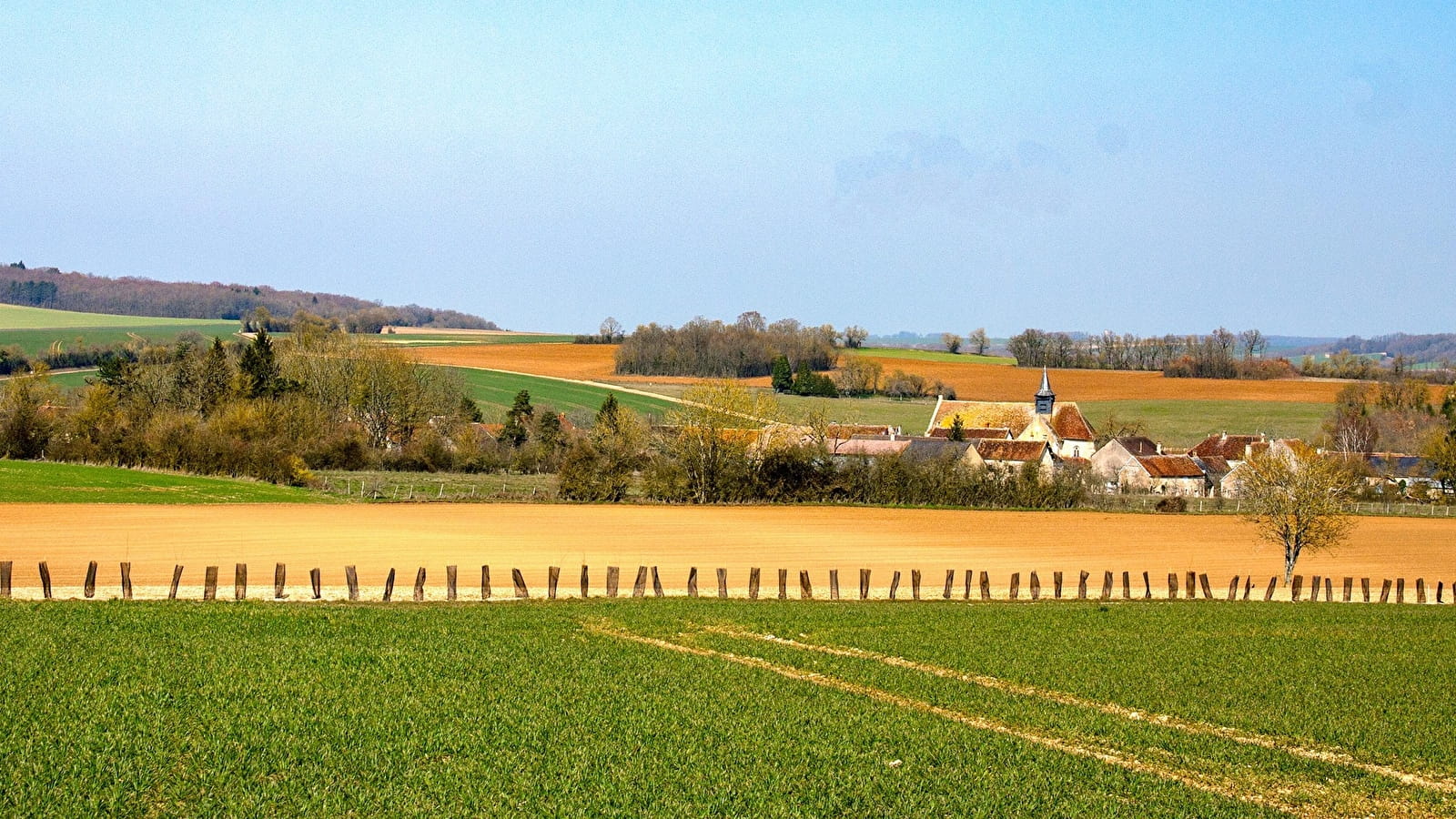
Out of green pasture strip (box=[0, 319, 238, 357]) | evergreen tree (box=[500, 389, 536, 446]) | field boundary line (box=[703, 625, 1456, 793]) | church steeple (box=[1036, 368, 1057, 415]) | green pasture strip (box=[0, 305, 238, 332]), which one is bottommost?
evergreen tree (box=[500, 389, 536, 446])

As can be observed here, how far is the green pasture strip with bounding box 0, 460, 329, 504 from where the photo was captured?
189 ft

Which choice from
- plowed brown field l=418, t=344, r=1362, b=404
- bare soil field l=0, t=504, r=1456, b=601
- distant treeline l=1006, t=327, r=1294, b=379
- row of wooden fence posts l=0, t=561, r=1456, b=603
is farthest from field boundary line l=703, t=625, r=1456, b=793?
distant treeline l=1006, t=327, r=1294, b=379

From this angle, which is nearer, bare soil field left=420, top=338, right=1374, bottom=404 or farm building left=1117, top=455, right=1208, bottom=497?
farm building left=1117, top=455, right=1208, bottom=497

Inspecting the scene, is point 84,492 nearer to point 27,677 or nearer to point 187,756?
point 27,677

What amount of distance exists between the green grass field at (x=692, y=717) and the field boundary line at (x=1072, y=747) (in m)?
0.06

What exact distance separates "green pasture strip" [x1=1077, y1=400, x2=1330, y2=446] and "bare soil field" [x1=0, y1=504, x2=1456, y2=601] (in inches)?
1805

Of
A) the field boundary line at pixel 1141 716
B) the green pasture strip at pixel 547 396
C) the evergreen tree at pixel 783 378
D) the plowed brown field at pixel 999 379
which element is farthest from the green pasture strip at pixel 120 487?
the evergreen tree at pixel 783 378

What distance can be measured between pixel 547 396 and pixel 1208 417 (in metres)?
62.1

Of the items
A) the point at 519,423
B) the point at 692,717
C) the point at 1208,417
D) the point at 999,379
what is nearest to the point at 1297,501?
the point at 692,717

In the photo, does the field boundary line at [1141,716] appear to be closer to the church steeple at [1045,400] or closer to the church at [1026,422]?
the church at [1026,422]

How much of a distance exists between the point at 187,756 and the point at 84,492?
50.3 metres

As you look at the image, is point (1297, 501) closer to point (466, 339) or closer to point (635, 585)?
point (635, 585)

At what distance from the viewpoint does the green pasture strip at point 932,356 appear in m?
171

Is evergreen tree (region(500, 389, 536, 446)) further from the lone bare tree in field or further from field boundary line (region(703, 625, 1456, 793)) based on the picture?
field boundary line (region(703, 625, 1456, 793))
